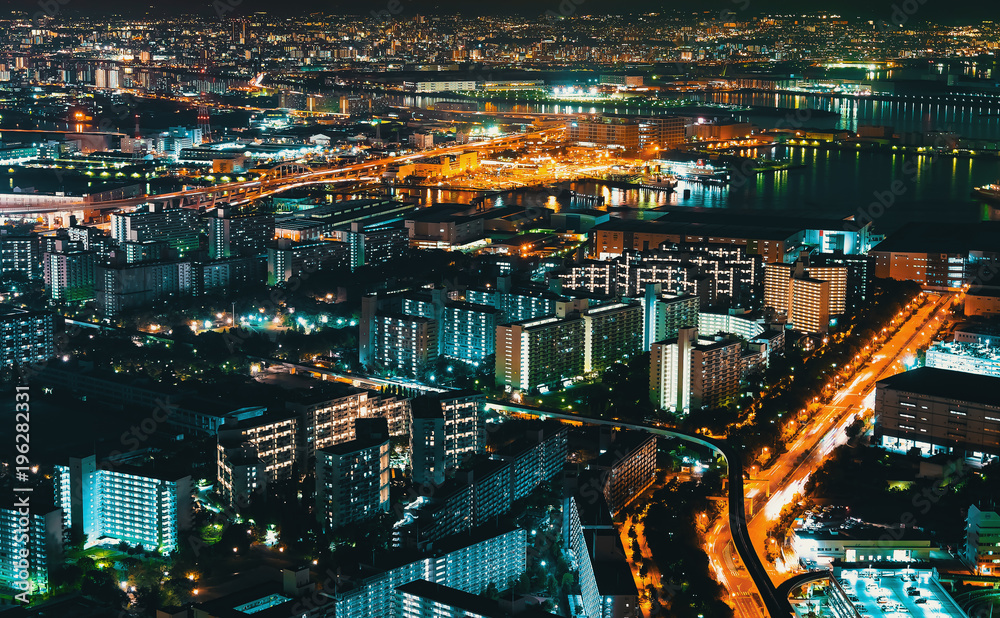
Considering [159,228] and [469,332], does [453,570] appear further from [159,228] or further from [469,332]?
[159,228]

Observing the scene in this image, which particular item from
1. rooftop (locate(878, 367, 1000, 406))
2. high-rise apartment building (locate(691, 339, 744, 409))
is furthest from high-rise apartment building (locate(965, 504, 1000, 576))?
high-rise apartment building (locate(691, 339, 744, 409))

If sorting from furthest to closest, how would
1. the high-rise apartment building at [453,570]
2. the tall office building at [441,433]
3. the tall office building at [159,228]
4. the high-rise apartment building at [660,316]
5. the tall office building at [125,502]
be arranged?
the tall office building at [159,228], the high-rise apartment building at [660,316], the tall office building at [441,433], the tall office building at [125,502], the high-rise apartment building at [453,570]

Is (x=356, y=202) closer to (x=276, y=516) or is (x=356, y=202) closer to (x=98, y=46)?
(x=276, y=516)

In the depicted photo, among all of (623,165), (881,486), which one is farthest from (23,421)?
(623,165)

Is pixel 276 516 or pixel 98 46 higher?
pixel 98 46

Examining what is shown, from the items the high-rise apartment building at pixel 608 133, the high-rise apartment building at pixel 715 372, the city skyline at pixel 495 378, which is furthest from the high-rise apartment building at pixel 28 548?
the high-rise apartment building at pixel 608 133

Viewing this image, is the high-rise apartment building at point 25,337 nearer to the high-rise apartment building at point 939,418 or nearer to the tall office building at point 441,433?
the tall office building at point 441,433
